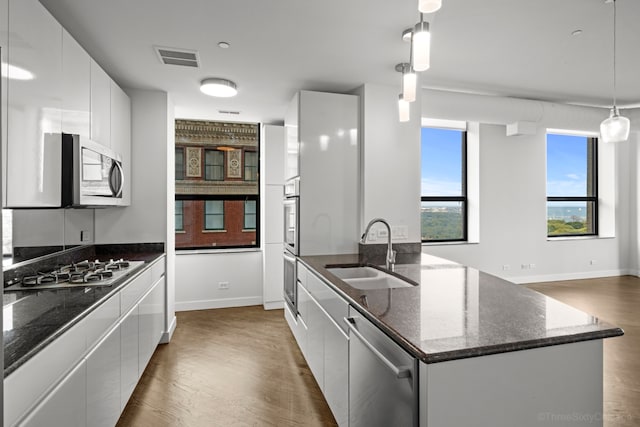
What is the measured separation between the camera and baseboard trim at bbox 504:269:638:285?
5570mm

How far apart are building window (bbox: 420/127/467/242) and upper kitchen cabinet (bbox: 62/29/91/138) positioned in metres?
4.42

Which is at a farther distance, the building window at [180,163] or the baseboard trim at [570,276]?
the baseboard trim at [570,276]

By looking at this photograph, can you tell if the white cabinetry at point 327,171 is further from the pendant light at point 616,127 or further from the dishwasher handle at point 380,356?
the pendant light at point 616,127

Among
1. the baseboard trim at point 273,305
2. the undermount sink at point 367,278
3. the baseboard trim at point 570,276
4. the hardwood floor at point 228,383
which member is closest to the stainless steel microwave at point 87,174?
the hardwood floor at point 228,383

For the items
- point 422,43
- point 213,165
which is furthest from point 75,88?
point 213,165

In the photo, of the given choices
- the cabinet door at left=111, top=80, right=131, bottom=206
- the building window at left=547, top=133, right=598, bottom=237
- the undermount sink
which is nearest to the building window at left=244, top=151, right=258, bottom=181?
the cabinet door at left=111, top=80, right=131, bottom=206

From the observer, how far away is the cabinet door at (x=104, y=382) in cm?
163

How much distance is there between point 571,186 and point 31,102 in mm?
7373

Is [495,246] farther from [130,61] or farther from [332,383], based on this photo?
[130,61]

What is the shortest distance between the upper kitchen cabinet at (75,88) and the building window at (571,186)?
259 inches

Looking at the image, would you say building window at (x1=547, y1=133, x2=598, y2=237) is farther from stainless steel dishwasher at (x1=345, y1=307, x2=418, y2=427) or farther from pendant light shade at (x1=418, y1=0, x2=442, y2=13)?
pendant light shade at (x1=418, y1=0, x2=442, y2=13)

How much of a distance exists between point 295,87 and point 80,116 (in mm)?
1871

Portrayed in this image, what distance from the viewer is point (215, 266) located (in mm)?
4586

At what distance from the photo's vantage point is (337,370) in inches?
77.3
